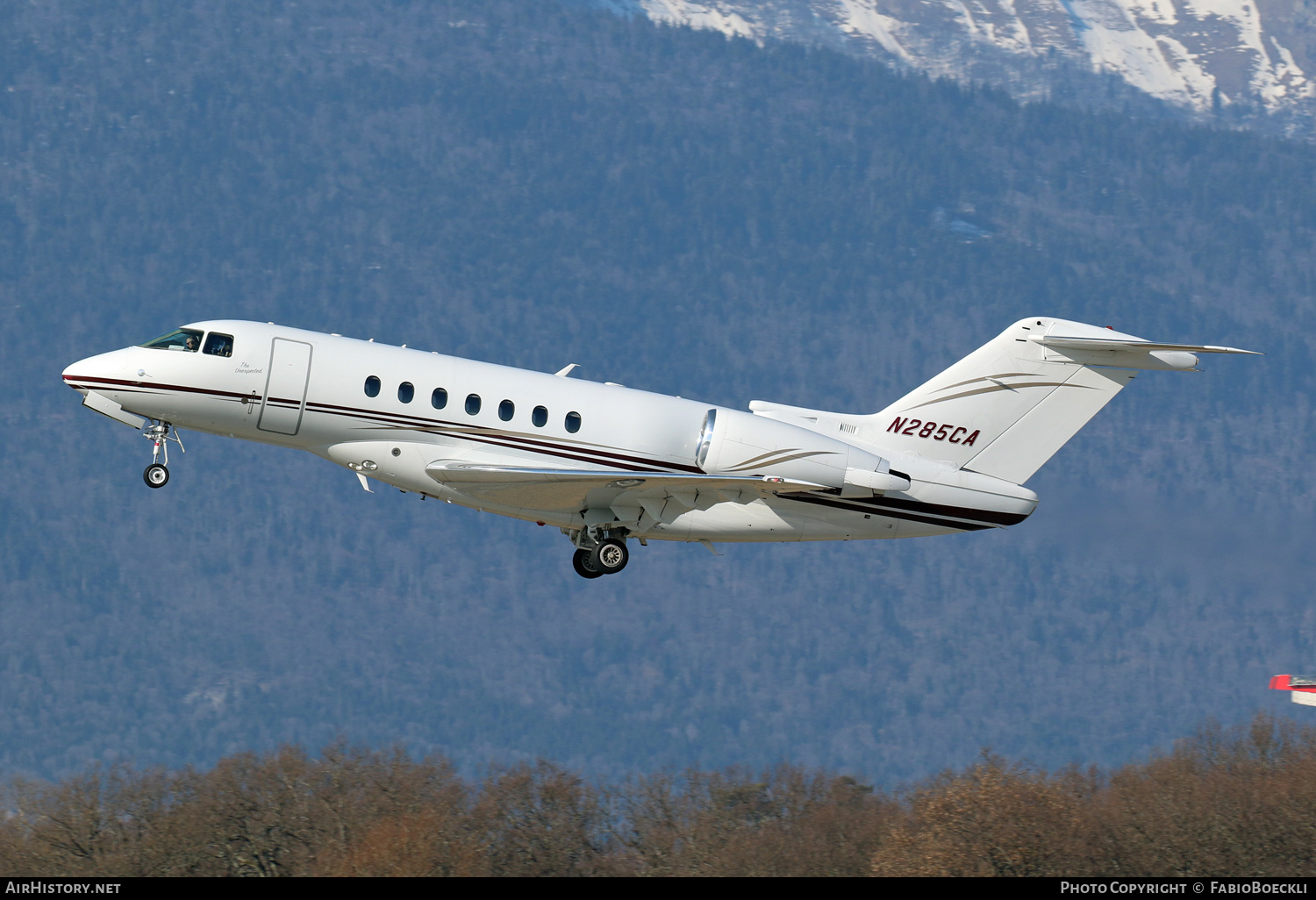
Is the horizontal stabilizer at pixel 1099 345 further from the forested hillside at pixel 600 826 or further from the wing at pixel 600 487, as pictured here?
the forested hillside at pixel 600 826

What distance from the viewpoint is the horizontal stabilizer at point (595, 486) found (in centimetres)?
2947

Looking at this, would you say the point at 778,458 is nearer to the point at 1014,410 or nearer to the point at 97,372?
the point at 1014,410

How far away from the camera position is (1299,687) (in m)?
48.9

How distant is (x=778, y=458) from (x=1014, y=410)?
4860 mm

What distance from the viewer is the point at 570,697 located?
6629 inches

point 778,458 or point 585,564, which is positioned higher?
point 778,458

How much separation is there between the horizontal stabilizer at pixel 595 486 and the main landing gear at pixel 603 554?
0.66m

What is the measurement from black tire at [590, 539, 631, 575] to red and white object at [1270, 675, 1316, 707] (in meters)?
23.1

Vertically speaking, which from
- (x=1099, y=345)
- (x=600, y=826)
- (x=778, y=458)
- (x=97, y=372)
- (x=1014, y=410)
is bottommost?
(x=600, y=826)

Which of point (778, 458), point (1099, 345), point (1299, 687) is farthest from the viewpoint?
point (1299, 687)

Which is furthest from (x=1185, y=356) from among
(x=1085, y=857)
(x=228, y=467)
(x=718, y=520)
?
(x=228, y=467)

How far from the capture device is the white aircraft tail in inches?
1286

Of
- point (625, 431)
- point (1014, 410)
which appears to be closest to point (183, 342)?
point (625, 431)
